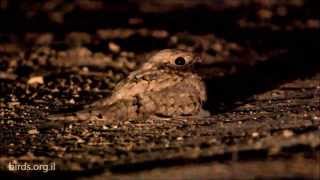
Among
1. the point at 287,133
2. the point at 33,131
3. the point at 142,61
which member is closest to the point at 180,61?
the point at 33,131

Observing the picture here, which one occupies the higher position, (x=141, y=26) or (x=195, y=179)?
(x=141, y=26)

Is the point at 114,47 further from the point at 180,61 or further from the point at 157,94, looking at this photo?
the point at 157,94

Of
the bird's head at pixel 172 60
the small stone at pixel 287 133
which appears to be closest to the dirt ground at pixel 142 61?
the small stone at pixel 287 133

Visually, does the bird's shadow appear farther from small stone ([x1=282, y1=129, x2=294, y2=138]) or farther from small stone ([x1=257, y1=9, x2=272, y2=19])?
small stone ([x1=257, y1=9, x2=272, y2=19])

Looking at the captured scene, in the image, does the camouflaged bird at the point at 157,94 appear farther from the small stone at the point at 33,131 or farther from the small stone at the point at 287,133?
the small stone at the point at 287,133

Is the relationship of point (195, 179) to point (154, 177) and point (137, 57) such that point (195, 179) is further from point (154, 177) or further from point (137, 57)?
point (137, 57)

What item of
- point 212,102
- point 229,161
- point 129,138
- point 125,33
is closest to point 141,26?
point 125,33
